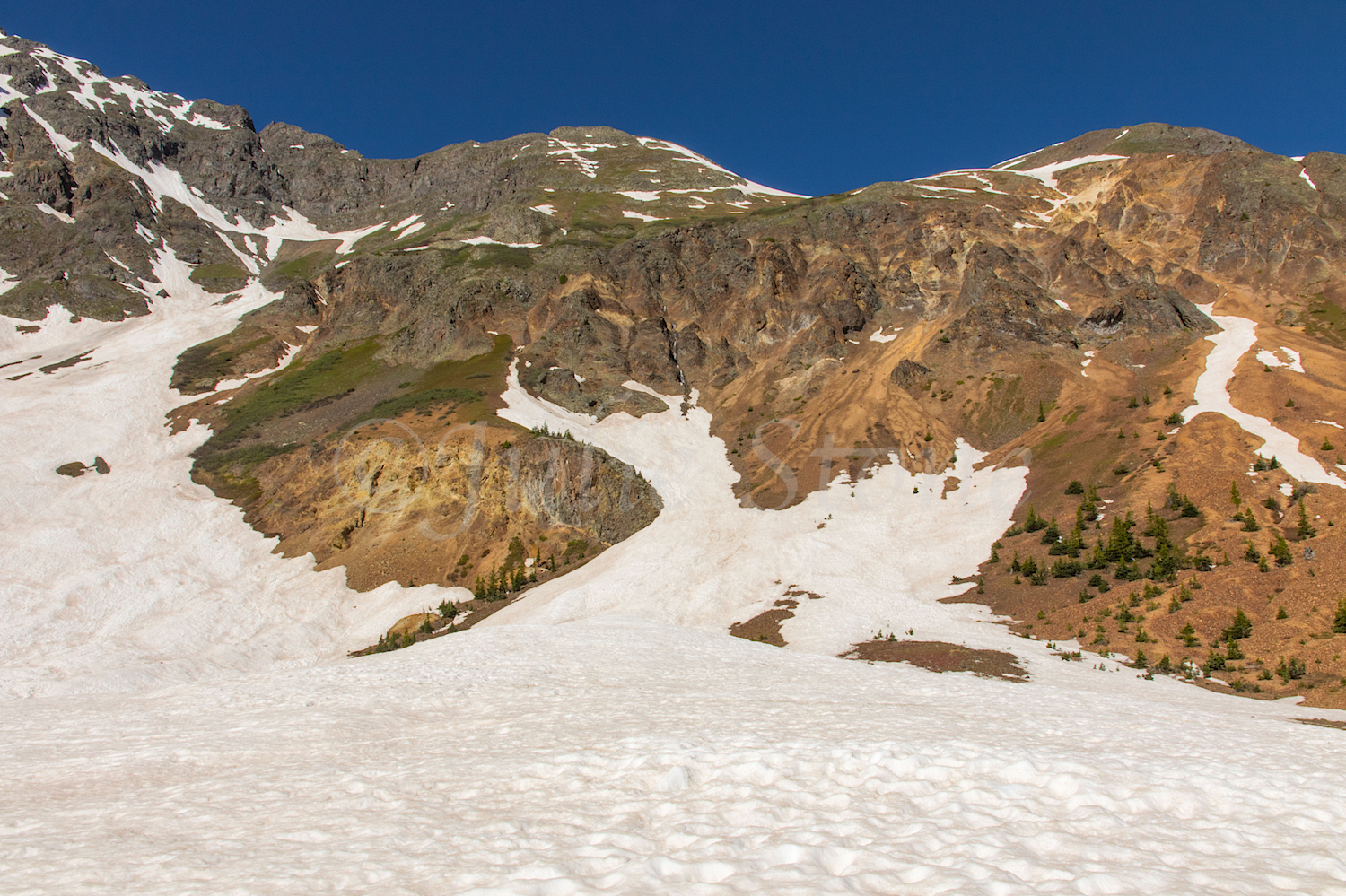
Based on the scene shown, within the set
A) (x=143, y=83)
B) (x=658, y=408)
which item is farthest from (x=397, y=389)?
(x=143, y=83)

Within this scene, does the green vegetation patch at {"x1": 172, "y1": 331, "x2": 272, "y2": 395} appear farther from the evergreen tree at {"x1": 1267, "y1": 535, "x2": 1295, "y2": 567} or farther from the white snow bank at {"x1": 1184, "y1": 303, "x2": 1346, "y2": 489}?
the white snow bank at {"x1": 1184, "y1": 303, "x2": 1346, "y2": 489}

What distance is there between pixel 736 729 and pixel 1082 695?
9171 millimetres

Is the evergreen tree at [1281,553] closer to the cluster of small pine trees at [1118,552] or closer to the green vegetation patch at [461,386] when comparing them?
the cluster of small pine trees at [1118,552]

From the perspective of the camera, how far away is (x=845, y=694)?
1312 centimetres

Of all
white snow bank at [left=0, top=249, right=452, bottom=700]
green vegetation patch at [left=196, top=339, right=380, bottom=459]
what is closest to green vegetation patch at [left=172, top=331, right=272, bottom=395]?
white snow bank at [left=0, top=249, right=452, bottom=700]

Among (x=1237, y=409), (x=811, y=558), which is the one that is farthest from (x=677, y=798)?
(x=1237, y=409)

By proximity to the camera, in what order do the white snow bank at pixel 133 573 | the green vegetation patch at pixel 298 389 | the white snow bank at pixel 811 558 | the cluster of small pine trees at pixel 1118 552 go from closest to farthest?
1. the cluster of small pine trees at pixel 1118 552
2. the white snow bank at pixel 811 558
3. the white snow bank at pixel 133 573
4. the green vegetation patch at pixel 298 389

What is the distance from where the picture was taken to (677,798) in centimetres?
686

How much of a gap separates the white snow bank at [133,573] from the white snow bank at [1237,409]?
46423 millimetres

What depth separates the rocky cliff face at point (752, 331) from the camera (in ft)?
141

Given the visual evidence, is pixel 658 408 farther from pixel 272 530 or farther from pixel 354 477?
pixel 272 530

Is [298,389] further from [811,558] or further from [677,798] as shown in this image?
[677,798]

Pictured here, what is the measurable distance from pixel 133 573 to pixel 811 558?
4209 cm

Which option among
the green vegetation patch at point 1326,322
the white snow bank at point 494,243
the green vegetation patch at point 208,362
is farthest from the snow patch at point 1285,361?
the green vegetation patch at point 208,362
